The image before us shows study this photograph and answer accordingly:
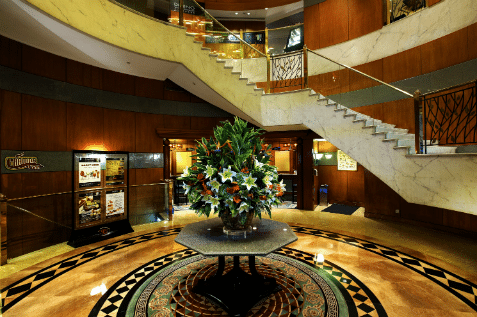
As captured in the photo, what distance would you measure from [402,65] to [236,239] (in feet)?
20.0

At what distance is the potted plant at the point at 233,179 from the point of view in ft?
7.34

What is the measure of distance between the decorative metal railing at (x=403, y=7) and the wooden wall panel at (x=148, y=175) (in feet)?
25.0

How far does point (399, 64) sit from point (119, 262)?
740 cm

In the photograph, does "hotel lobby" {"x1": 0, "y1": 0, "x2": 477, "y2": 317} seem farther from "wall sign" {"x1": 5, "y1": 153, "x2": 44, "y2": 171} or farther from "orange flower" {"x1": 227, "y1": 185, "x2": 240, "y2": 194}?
"orange flower" {"x1": 227, "y1": 185, "x2": 240, "y2": 194}

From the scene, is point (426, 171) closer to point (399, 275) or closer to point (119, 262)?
point (399, 275)

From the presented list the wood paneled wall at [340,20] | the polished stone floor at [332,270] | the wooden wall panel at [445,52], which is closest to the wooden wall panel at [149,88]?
the polished stone floor at [332,270]

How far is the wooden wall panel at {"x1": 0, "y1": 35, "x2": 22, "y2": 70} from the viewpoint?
4.26 m

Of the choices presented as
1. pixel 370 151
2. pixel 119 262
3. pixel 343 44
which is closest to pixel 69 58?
pixel 119 262

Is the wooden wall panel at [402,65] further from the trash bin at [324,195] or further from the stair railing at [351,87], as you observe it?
the trash bin at [324,195]

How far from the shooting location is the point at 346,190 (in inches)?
326

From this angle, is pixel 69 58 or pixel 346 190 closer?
pixel 69 58

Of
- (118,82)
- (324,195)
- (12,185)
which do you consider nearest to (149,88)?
(118,82)

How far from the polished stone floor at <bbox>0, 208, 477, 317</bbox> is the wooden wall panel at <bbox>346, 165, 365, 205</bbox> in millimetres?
2426

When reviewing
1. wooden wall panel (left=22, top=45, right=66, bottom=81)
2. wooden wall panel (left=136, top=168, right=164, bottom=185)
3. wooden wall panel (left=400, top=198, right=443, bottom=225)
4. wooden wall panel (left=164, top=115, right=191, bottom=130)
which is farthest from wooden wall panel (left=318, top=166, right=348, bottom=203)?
wooden wall panel (left=22, top=45, right=66, bottom=81)
